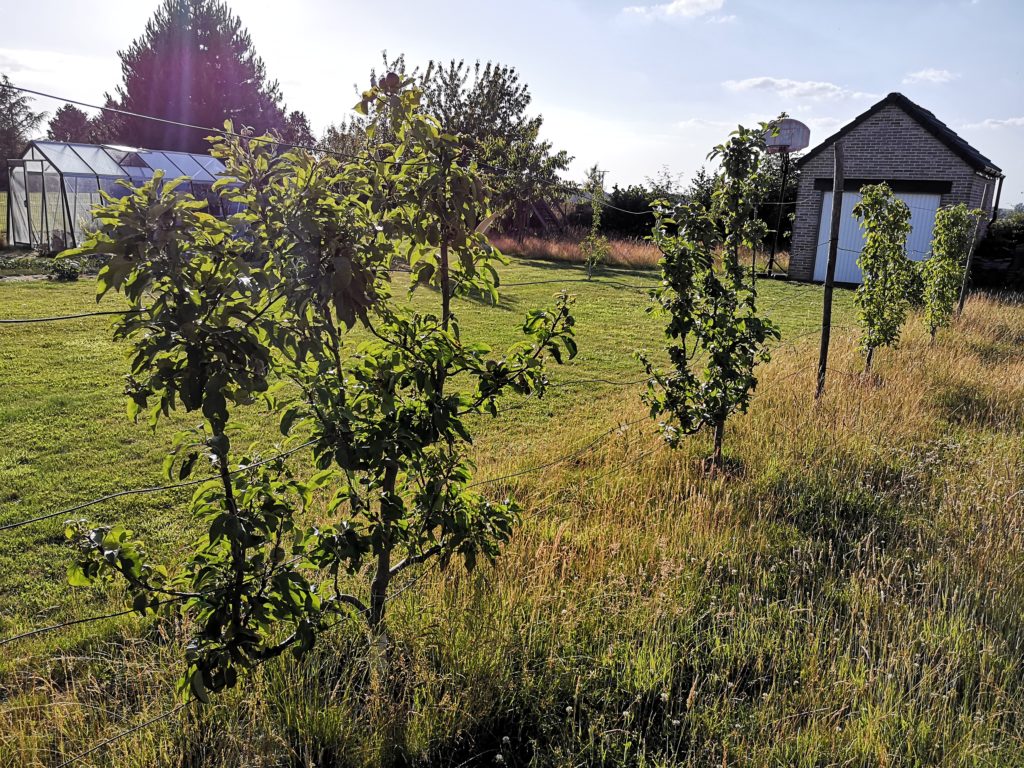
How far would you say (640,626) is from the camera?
313 cm

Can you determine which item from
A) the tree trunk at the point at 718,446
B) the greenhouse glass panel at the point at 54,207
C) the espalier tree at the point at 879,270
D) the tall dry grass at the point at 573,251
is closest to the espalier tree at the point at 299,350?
the tree trunk at the point at 718,446

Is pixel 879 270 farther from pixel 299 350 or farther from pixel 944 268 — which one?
pixel 299 350

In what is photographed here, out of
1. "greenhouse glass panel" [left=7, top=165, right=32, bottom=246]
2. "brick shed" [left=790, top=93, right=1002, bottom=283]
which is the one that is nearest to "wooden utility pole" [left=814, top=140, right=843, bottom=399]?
"brick shed" [left=790, top=93, right=1002, bottom=283]

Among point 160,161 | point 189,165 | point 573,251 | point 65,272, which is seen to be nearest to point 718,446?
point 65,272

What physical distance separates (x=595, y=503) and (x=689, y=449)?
1256 millimetres

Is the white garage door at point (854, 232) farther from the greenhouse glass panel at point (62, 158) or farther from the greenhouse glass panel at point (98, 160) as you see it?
the greenhouse glass panel at point (62, 158)

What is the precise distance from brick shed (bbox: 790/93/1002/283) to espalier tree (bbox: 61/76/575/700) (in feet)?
64.7

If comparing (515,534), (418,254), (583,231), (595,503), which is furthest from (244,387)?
(583,231)

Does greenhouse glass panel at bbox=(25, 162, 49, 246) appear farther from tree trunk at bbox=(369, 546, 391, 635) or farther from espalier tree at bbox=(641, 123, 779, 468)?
tree trunk at bbox=(369, 546, 391, 635)

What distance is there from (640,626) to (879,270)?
671 centimetres

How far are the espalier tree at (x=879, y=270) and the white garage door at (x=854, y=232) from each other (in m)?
12.6

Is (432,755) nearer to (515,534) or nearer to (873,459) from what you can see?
(515,534)

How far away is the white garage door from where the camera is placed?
19938mm

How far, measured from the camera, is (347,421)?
2.30 metres
